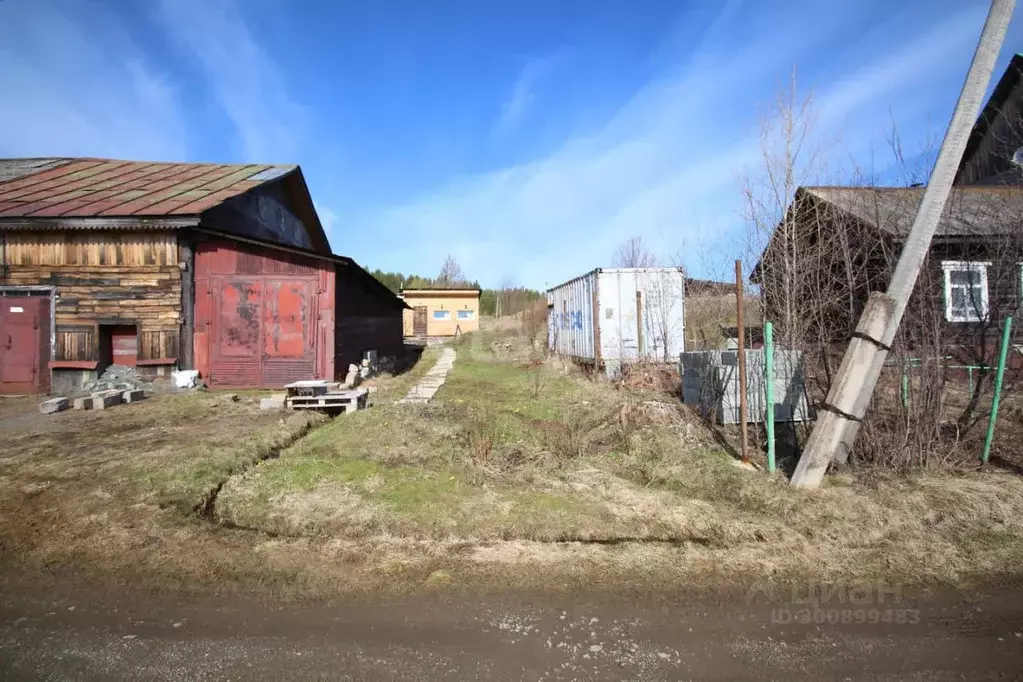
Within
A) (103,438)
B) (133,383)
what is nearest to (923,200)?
(103,438)

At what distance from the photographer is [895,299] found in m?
4.86

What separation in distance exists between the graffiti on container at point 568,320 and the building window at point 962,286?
964 centimetres

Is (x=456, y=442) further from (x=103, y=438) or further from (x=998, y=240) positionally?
(x=998, y=240)

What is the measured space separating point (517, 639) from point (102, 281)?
47.2 ft

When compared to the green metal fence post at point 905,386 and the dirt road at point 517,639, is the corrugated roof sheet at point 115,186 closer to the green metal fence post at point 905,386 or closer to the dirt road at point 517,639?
the dirt road at point 517,639

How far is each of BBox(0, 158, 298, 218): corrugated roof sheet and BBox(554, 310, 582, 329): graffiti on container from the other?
33.8 ft

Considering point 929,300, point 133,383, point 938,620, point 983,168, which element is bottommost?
point 938,620

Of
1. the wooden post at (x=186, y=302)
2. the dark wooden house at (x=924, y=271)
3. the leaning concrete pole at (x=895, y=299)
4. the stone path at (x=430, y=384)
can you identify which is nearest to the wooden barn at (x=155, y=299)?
the wooden post at (x=186, y=302)

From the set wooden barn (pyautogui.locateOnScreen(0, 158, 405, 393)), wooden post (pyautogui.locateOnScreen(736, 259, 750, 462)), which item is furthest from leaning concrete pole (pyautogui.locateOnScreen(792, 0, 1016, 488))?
wooden barn (pyautogui.locateOnScreen(0, 158, 405, 393))

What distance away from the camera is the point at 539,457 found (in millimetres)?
5984

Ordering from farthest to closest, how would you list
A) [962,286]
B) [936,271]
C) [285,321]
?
[285,321] < [962,286] < [936,271]

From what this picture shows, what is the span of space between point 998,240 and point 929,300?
3.67 ft

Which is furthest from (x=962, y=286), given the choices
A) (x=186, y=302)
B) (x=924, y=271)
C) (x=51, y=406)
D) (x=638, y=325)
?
(x=186, y=302)

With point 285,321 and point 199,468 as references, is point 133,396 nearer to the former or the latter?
point 285,321
